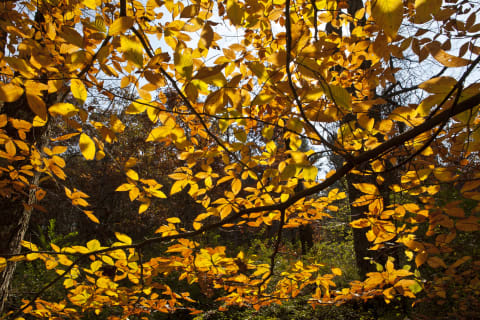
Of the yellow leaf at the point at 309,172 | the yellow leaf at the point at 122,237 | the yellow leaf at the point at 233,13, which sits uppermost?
the yellow leaf at the point at 233,13

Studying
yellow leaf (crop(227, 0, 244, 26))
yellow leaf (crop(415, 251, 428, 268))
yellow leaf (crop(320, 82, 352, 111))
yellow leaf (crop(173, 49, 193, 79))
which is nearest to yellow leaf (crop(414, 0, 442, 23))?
yellow leaf (crop(320, 82, 352, 111))

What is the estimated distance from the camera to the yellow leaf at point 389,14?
601mm

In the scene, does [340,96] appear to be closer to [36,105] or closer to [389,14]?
[389,14]

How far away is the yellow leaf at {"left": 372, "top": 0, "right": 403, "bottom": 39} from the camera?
601mm

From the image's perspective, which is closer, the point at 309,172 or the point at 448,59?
the point at 448,59

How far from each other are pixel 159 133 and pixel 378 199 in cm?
107

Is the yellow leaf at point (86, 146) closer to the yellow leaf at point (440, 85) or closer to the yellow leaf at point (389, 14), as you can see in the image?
the yellow leaf at point (389, 14)

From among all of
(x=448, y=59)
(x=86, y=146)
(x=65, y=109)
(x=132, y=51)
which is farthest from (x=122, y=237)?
(x=448, y=59)

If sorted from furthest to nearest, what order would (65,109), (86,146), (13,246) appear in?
(13,246) < (86,146) < (65,109)

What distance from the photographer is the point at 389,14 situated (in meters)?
0.61

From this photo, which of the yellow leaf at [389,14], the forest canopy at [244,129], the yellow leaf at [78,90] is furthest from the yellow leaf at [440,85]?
the yellow leaf at [78,90]

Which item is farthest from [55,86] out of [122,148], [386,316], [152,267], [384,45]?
[122,148]

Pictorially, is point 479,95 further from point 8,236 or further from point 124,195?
point 124,195

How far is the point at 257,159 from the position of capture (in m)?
1.61
